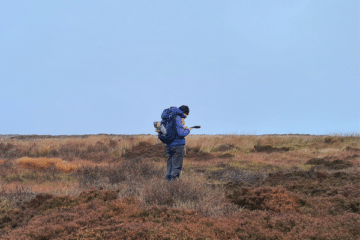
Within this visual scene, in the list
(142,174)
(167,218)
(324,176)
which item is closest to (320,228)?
(167,218)

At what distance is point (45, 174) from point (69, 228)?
24.2 feet

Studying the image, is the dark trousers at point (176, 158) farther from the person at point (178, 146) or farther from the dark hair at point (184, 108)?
the dark hair at point (184, 108)

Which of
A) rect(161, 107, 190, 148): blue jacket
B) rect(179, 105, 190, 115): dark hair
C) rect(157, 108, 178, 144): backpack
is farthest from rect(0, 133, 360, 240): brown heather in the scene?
rect(179, 105, 190, 115): dark hair

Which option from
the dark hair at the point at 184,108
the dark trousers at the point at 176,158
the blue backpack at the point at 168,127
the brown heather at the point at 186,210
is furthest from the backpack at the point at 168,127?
the brown heather at the point at 186,210

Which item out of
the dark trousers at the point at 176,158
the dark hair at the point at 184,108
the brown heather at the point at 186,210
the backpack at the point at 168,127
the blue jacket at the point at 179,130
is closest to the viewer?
the brown heather at the point at 186,210

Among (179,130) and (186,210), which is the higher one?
(179,130)

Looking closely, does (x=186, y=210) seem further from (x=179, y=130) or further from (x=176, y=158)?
(x=176, y=158)

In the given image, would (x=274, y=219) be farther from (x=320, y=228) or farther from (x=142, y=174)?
(x=142, y=174)

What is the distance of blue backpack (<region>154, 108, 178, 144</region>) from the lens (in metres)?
6.61

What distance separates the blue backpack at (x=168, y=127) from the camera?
260 inches

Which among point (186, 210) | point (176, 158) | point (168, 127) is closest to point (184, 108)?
point (168, 127)

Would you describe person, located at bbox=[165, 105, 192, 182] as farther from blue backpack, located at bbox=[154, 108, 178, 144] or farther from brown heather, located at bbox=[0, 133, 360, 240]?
brown heather, located at bbox=[0, 133, 360, 240]

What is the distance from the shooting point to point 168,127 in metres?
6.62

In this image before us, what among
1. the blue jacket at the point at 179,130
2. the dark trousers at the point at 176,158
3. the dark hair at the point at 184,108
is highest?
the dark hair at the point at 184,108
